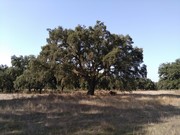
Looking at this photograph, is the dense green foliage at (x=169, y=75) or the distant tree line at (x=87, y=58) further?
the dense green foliage at (x=169, y=75)

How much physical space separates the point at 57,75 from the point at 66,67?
1916 mm

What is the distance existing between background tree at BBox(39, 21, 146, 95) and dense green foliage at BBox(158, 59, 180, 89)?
5824cm

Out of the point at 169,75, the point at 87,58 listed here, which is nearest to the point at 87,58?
the point at 87,58

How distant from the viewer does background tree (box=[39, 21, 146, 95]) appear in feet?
125

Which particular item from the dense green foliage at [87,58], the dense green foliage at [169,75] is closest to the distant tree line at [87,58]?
the dense green foliage at [87,58]

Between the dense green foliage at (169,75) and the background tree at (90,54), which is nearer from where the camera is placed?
the background tree at (90,54)

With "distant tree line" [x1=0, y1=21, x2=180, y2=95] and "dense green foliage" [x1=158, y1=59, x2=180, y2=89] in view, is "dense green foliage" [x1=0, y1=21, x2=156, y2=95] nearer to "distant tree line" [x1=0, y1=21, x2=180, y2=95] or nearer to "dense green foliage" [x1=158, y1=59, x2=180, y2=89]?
"distant tree line" [x1=0, y1=21, x2=180, y2=95]

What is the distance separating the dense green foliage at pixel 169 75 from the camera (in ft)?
314

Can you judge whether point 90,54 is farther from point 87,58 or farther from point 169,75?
point 169,75

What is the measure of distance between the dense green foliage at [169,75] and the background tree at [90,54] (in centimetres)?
5824

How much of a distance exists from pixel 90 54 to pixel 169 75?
65.4 m

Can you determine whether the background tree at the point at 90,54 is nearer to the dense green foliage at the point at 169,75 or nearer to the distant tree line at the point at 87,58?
the distant tree line at the point at 87,58

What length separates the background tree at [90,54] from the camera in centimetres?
3809

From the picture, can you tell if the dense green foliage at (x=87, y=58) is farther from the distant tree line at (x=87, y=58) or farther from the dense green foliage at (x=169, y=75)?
the dense green foliage at (x=169, y=75)
